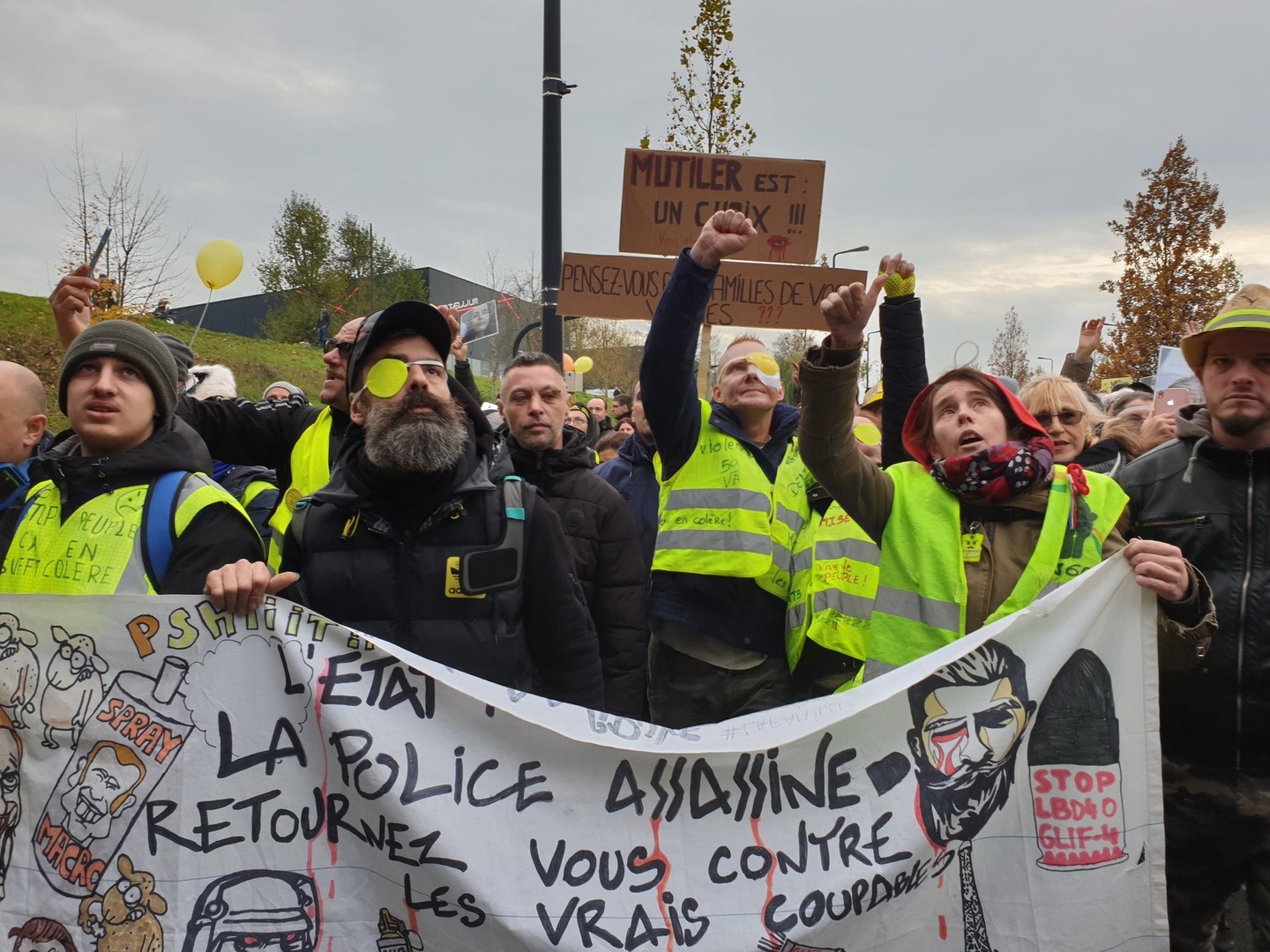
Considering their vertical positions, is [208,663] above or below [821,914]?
above

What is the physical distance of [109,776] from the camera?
2.09 metres

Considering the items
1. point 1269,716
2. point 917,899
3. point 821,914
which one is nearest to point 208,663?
point 821,914

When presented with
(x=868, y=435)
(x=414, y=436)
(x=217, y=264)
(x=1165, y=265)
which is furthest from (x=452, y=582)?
(x=1165, y=265)

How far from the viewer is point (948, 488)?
258 cm

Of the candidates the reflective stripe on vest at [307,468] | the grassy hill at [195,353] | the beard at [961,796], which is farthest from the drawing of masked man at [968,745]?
the grassy hill at [195,353]

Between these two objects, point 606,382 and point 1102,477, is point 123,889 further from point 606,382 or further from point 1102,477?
point 606,382

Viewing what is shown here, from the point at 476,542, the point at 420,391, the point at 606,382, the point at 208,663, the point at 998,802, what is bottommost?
the point at 998,802

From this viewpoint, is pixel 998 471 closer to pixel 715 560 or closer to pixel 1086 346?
pixel 715 560

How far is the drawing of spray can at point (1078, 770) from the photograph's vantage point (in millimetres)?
2209

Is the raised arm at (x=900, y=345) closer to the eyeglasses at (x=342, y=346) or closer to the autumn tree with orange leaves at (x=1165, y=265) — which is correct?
the eyeglasses at (x=342, y=346)

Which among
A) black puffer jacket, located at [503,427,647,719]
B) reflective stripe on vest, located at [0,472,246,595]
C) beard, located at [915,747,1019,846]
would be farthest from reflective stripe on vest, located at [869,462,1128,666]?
reflective stripe on vest, located at [0,472,246,595]

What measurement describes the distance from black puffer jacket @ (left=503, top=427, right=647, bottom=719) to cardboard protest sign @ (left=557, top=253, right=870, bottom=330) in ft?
3.93

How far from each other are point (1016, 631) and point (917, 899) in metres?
0.69

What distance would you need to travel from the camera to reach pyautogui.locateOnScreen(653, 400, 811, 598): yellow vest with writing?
3.46 m
